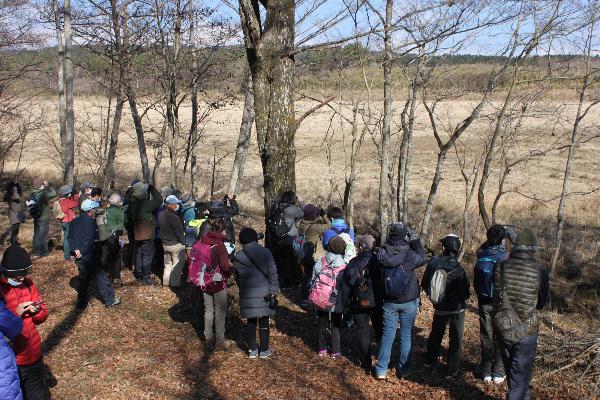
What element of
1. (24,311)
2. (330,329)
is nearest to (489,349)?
(330,329)

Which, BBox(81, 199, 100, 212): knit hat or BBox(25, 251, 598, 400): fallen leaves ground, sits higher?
BBox(81, 199, 100, 212): knit hat

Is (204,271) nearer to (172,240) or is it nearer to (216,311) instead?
(216,311)

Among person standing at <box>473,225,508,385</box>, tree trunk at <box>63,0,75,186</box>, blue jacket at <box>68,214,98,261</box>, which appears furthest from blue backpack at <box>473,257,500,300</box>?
tree trunk at <box>63,0,75,186</box>

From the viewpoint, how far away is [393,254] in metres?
5.84

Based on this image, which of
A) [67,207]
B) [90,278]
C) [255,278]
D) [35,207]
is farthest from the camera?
[35,207]

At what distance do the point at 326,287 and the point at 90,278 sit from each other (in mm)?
3766

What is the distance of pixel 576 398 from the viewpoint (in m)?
5.89

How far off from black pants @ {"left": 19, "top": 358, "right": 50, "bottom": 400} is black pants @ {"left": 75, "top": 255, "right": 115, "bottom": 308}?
315cm

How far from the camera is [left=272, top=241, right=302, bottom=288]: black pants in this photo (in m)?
9.08

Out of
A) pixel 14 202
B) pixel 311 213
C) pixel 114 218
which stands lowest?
pixel 14 202

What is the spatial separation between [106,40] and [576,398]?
42.3 ft

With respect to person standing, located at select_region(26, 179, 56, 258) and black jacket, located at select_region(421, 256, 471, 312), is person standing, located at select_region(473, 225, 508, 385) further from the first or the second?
person standing, located at select_region(26, 179, 56, 258)

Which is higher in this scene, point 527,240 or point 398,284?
point 527,240

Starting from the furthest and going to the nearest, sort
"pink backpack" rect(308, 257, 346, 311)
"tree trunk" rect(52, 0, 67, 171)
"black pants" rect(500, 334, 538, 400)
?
1. "tree trunk" rect(52, 0, 67, 171)
2. "pink backpack" rect(308, 257, 346, 311)
3. "black pants" rect(500, 334, 538, 400)
